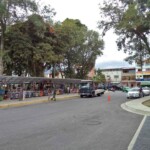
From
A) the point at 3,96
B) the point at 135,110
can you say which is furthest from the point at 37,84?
the point at 135,110

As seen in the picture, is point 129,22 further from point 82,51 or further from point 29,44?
point 82,51

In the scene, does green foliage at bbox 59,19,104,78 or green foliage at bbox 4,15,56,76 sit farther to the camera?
green foliage at bbox 59,19,104,78

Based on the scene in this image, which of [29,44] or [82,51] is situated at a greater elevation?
[82,51]

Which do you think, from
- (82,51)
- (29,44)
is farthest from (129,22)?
(82,51)

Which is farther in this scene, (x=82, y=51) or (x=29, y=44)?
(x=82, y=51)

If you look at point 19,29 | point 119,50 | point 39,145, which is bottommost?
point 39,145

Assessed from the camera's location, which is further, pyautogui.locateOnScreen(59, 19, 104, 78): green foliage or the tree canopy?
pyautogui.locateOnScreen(59, 19, 104, 78): green foliage

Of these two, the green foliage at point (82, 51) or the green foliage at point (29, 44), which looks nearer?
the green foliage at point (29, 44)

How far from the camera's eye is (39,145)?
872cm

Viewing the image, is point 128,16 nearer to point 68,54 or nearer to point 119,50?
point 119,50

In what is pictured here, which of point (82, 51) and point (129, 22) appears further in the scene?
point (82, 51)

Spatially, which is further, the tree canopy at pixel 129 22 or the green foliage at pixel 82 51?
the green foliage at pixel 82 51

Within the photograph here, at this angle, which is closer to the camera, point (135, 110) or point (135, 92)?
point (135, 110)

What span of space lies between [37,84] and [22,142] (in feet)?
115
